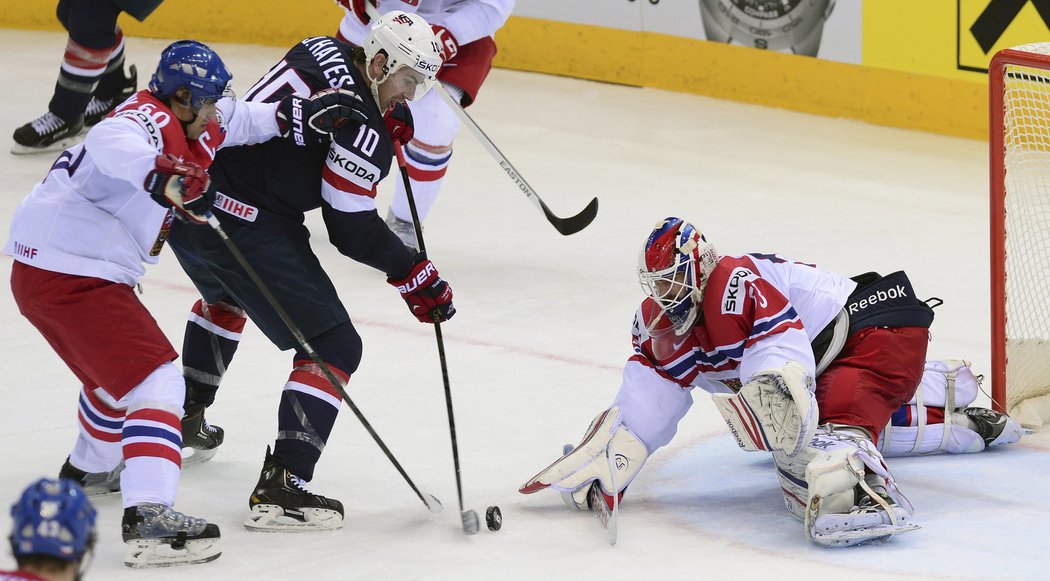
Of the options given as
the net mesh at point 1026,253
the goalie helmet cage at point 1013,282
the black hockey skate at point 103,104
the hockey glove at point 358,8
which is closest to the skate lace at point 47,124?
the black hockey skate at point 103,104

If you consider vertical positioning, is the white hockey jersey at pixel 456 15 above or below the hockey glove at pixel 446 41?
above

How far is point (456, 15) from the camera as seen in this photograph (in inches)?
222

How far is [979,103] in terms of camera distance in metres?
7.18

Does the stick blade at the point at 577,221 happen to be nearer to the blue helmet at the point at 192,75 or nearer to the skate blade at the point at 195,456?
the skate blade at the point at 195,456

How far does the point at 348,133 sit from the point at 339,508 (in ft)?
2.69

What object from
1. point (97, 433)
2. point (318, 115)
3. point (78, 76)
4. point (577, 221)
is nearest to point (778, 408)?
point (318, 115)

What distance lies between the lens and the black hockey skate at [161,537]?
3.28 meters

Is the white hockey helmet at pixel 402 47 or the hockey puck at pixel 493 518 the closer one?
the hockey puck at pixel 493 518

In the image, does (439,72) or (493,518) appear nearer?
(493,518)

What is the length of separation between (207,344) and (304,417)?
0.51 m

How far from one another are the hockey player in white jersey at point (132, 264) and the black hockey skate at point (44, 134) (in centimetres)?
381

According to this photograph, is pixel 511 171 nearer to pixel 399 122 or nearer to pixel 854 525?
pixel 399 122

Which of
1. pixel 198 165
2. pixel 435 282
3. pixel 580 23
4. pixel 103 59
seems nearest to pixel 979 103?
pixel 580 23

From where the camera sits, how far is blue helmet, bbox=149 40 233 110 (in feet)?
10.9
